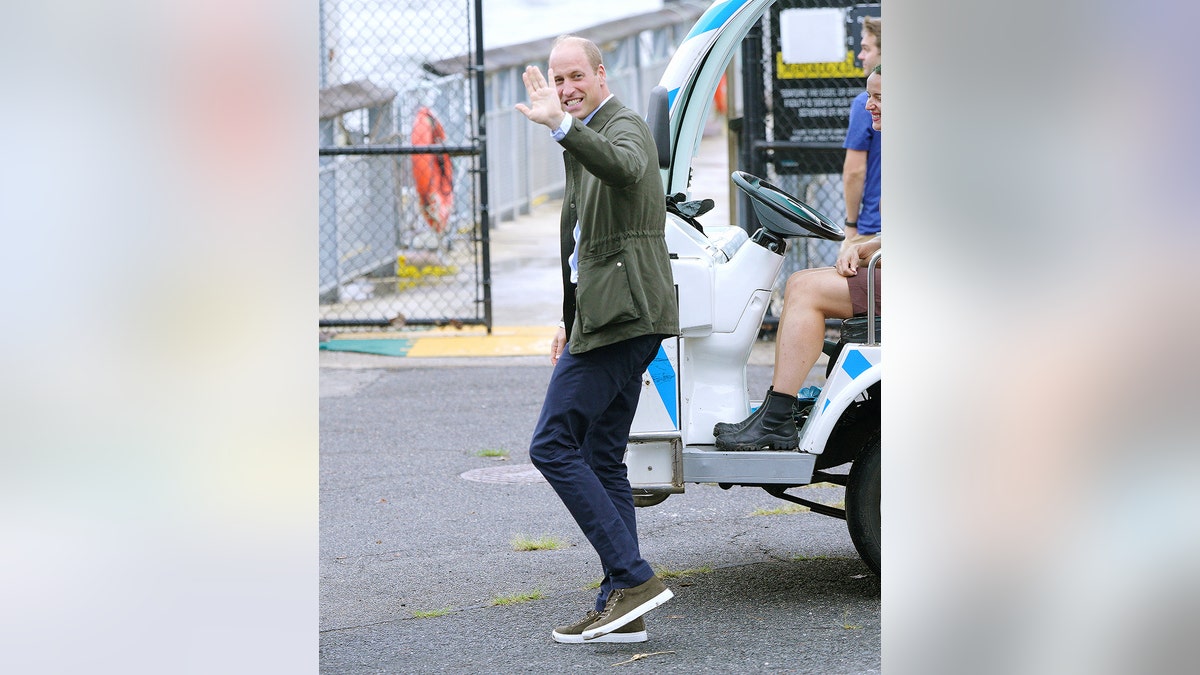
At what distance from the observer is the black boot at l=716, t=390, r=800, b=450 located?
484cm

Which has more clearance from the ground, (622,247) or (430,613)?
(622,247)

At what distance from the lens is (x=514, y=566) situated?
549cm

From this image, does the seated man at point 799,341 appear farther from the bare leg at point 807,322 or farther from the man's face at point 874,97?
the man's face at point 874,97

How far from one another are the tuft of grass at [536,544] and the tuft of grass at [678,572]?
0.53m

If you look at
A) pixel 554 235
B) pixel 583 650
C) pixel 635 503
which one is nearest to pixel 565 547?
pixel 635 503

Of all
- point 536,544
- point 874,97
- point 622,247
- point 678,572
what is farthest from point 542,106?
point 536,544

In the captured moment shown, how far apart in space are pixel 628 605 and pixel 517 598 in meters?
0.72

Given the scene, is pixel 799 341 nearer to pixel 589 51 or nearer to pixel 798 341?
pixel 798 341
